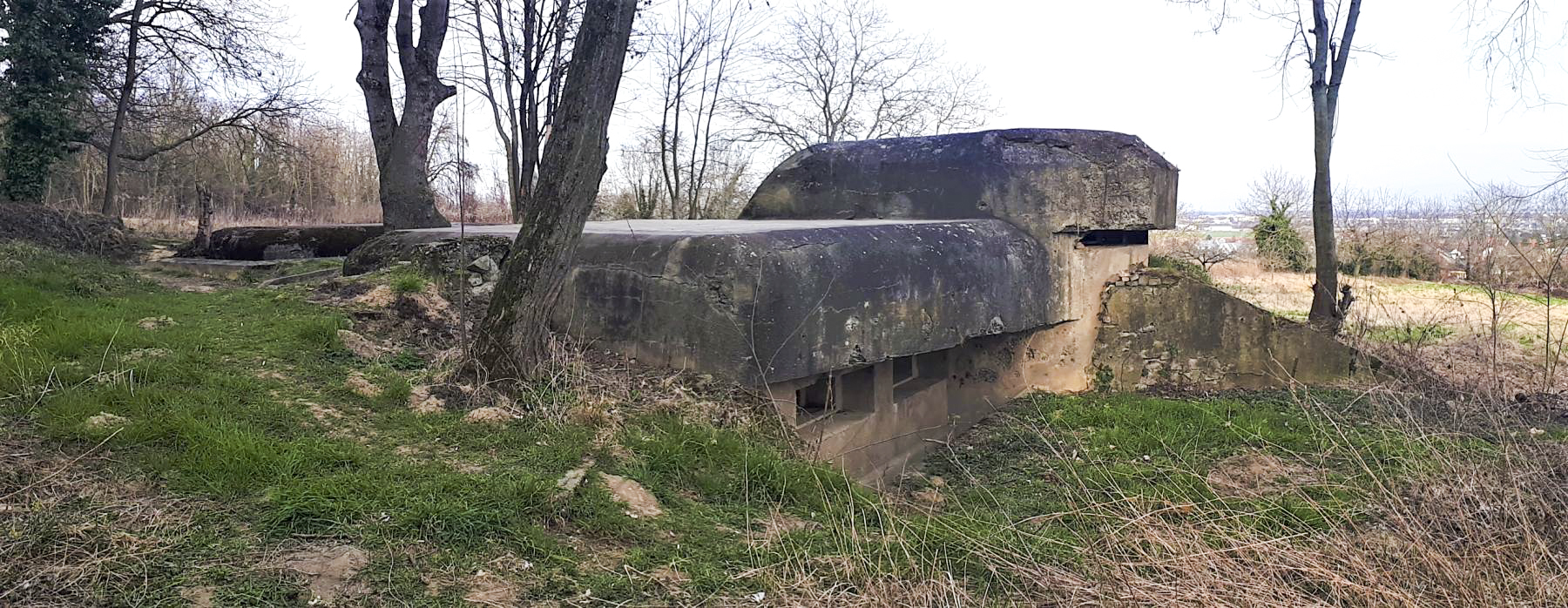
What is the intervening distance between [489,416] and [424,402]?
0.37 m

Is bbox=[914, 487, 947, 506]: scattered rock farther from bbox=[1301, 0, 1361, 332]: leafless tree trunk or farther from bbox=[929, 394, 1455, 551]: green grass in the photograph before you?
bbox=[1301, 0, 1361, 332]: leafless tree trunk

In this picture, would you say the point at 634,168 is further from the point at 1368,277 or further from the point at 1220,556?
the point at 1220,556

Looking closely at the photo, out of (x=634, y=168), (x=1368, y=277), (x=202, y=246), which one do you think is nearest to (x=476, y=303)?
(x=202, y=246)

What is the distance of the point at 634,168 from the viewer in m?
22.4

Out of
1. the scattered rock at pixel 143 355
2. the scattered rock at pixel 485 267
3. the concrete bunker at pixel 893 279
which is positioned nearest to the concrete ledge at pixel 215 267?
the concrete bunker at pixel 893 279

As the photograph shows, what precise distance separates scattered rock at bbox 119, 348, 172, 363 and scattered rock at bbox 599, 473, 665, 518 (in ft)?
7.25

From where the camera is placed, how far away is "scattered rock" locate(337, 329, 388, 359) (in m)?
4.59

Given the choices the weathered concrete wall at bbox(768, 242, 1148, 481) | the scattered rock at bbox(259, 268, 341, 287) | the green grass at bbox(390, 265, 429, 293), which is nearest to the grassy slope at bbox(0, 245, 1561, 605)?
the green grass at bbox(390, 265, 429, 293)

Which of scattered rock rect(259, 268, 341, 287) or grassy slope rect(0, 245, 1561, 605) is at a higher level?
scattered rock rect(259, 268, 341, 287)

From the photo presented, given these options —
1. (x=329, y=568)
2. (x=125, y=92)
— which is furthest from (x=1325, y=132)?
(x=125, y=92)

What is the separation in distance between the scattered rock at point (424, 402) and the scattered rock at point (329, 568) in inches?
56.5

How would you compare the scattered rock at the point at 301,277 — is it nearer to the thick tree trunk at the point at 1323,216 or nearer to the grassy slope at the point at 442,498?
the grassy slope at the point at 442,498

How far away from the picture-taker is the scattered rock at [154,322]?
15.1 ft

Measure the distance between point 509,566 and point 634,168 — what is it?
20.6 meters
